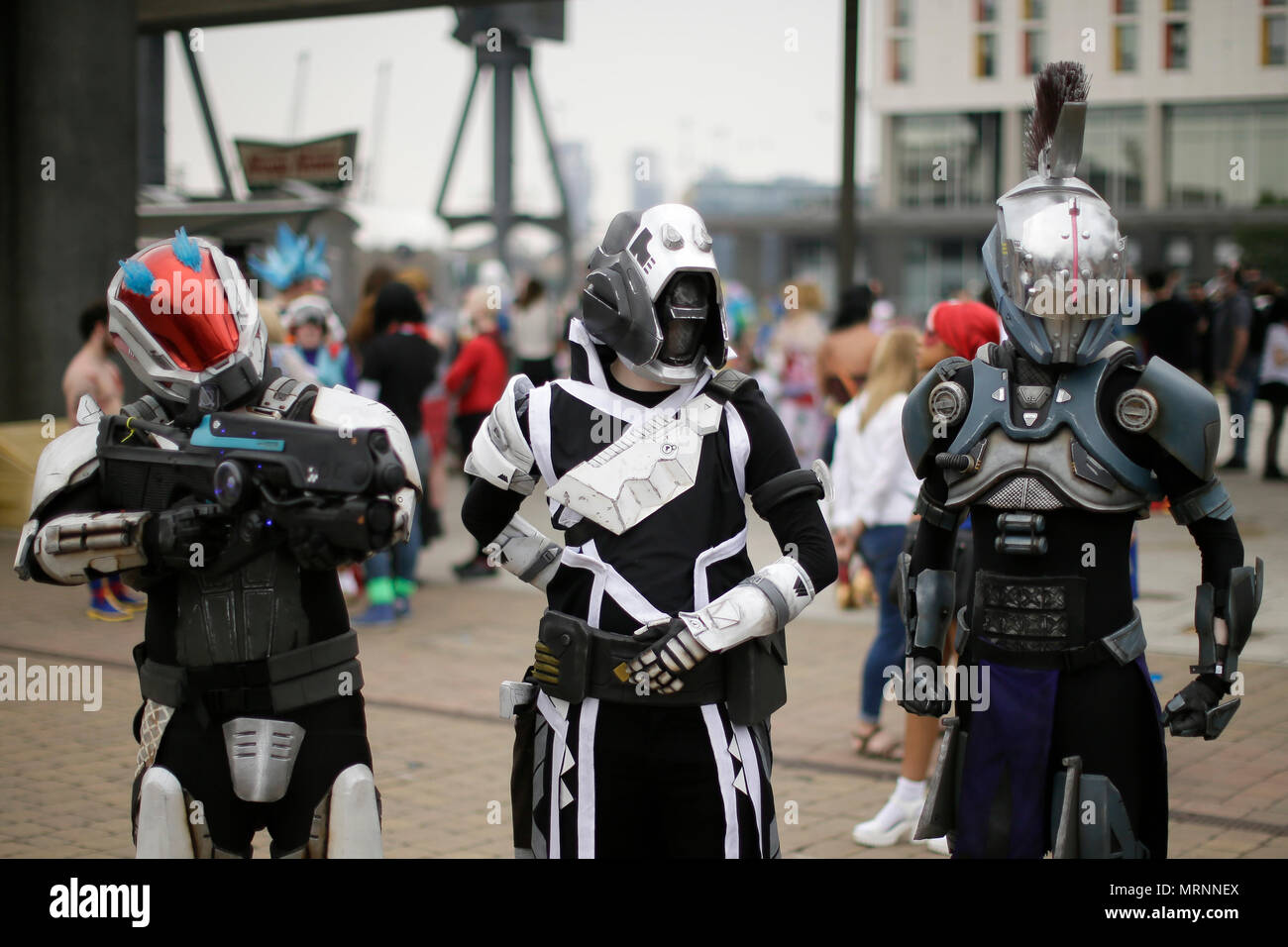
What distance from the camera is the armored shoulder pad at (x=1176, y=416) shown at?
3291 millimetres

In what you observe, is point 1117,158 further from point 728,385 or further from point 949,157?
point 728,385

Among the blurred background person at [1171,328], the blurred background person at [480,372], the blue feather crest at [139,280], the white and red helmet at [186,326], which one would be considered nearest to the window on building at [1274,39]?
the blurred background person at [1171,328]

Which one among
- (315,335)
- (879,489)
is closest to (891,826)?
(879,489)

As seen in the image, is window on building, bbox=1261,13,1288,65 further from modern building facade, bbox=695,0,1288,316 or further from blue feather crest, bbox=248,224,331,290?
blue feather crest, bbox=248,224,331,290

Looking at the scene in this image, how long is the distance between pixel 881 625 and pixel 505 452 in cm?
280

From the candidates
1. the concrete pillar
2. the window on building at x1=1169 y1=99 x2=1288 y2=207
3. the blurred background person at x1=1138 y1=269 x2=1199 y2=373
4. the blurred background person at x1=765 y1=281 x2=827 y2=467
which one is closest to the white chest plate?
the window on building at x1=1169 y1=99 x2=1288 y2=207

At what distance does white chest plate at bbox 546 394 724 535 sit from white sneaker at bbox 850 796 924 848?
7.45ft

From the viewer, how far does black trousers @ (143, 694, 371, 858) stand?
3207 millimetres

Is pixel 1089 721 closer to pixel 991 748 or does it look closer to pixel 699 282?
pixel 991 748

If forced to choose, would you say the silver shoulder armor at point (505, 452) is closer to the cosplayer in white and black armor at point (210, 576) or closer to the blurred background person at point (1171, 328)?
the cosplayer in white and black armor at point (210, 576)

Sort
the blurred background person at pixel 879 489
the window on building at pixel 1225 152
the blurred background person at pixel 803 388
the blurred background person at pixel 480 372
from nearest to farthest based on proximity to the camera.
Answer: the blurred background person at pixel 879 489, the blurred background person at pixel 480 372, the blurred background person at pixel 803 388, the window on building at pixel 1225 152

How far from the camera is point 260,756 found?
3.17 meters

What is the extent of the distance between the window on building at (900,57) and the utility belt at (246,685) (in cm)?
4700
